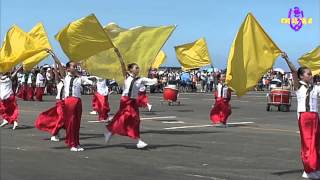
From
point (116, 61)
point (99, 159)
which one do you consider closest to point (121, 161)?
point (99, 159)

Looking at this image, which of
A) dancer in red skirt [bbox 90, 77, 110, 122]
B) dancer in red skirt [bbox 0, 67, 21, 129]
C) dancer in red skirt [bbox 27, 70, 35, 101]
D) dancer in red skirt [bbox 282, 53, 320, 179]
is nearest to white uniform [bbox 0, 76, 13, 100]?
dancer in red skirt [bbox 0, 67, 21, 129]

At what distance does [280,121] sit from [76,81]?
998 centimetres

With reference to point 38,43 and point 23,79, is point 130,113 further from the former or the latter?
point 23,79

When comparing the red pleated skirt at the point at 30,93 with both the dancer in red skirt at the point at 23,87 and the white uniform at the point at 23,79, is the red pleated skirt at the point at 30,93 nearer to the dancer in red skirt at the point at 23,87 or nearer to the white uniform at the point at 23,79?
the dancer in red skirt at the point at 23,87

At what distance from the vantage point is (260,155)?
38.7 ft

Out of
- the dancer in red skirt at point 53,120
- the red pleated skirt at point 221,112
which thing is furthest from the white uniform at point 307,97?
the red pleated skirt at point 221,112

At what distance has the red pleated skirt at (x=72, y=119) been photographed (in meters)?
12.2

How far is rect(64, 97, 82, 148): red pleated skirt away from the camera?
12188mm

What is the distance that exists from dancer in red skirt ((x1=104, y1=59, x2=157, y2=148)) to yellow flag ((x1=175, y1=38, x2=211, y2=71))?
35.7 ft

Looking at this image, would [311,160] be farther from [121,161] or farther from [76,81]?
[76,81]

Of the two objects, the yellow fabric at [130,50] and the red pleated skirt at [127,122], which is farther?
the yellow fabric at [130,50]

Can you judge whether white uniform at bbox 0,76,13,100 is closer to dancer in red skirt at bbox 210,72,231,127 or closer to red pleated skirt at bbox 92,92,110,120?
red pleated skirt at bbox 92,92,110,120

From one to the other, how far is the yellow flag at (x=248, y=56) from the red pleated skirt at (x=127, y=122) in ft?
8.31

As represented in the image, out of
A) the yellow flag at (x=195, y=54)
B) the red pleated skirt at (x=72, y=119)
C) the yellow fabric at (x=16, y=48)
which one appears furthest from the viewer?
the yellow flag at (x=195, y=54)
